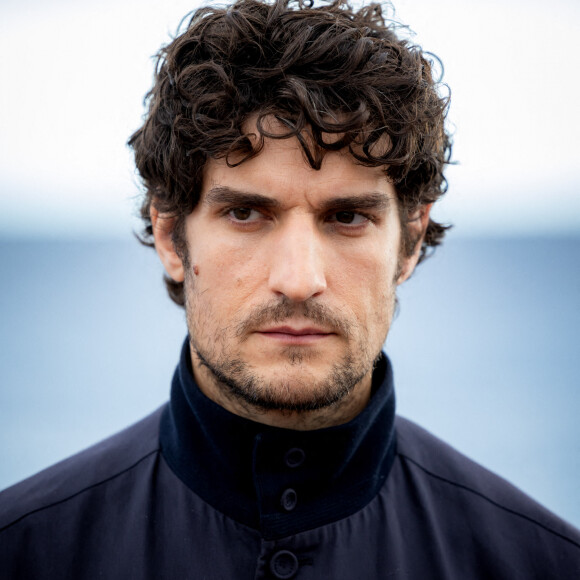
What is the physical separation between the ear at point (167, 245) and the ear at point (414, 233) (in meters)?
0.87

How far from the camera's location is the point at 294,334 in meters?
1.98

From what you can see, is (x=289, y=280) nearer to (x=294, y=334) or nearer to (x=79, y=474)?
(x=294, y=334)

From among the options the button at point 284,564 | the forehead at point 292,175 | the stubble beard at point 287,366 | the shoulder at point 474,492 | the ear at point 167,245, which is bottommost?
the button at point 284,564

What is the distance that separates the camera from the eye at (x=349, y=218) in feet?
6.90

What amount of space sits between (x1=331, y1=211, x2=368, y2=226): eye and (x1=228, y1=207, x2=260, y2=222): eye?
0.87 feet

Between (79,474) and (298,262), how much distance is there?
1030 millimetres

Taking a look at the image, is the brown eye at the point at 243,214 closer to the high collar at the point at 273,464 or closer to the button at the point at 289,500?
the high collar at the point at 273,464

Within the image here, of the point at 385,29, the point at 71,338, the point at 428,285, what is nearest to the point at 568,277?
the point at 428,285

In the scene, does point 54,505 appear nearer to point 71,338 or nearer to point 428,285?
point 71,338

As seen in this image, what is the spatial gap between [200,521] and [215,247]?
35.1 inches

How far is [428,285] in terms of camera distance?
56.6 ft

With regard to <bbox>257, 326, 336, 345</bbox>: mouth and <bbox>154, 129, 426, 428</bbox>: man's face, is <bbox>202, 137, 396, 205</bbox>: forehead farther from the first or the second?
<bbox>257, 326, 336, 345</bbox>: mouth

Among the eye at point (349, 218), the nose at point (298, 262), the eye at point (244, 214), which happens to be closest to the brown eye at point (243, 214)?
the eye at point (244, 214)

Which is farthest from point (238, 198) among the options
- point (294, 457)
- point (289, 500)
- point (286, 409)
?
point (289, 500)
